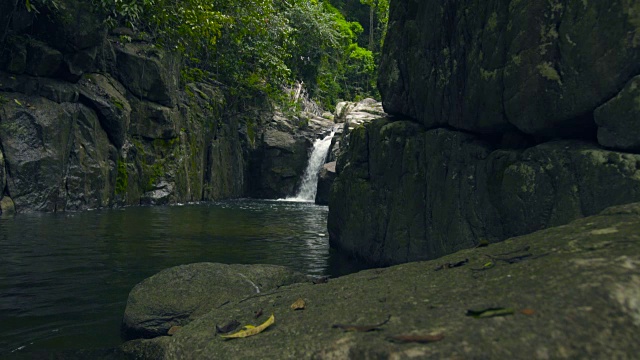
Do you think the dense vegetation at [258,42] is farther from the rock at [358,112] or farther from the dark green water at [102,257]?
the dark green water at [102,257]

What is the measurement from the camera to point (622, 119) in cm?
402

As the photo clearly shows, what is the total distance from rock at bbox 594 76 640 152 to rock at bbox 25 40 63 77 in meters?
14.5

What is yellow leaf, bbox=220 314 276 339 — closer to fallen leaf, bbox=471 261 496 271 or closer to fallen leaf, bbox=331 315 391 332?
fallen leaf, bbox=331 315 391 332

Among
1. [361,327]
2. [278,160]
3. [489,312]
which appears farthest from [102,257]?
[278,160]

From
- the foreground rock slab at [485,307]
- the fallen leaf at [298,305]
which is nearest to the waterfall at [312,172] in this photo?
the foreground rock slab at [485,307]

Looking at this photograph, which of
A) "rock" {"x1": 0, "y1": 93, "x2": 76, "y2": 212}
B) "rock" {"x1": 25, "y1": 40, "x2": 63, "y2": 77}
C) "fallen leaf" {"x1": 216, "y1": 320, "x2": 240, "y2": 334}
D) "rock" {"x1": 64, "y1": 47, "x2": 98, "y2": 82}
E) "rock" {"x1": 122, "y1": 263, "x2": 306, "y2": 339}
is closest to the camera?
"fallen leaf" {"x1": 216, "y1": 320, "x2": 240, "y2": 334}

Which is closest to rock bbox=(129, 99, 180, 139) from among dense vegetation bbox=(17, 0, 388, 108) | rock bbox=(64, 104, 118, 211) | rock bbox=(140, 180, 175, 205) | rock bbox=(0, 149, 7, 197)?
rock bbox=(140, 180, 175, 205)

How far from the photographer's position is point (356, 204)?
→ 26.6 ft

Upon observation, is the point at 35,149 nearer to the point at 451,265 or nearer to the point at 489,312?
the point at 451,265

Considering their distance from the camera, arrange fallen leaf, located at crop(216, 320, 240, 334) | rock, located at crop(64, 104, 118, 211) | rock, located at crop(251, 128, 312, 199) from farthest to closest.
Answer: rock, located at crop(251, 128, 312, 199) → rock, located at crop(64, 104, 118, 211) → fallen leaf, located at crop(216, 320, 240, 334)

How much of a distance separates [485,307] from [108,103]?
1669cm

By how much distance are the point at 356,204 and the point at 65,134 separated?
10.7m

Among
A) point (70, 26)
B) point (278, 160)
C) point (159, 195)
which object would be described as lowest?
point (159, 195)

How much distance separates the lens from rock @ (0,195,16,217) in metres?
13.1
